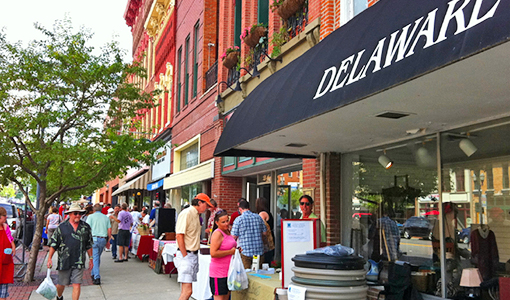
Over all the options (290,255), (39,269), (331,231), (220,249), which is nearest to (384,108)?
(290,255)

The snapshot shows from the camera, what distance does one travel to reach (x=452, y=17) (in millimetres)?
3332

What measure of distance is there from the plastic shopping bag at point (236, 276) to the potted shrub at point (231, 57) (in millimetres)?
8029

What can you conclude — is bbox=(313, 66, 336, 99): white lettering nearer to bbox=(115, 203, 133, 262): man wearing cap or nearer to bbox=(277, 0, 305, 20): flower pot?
bbox=(277, 0, 305, 20): flower pot

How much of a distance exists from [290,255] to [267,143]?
6.00ft

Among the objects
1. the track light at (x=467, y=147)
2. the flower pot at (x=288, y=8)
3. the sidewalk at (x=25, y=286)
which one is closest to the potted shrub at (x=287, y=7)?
the flower pot at (x=288, y=8)

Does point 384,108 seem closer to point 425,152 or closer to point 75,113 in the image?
point 425,152

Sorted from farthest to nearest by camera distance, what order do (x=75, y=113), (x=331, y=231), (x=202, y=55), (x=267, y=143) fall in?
(x=202, y=55) → (x=75, y=113) → (x=331, y=231) → (x=267, y=143)

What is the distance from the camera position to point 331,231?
799 centimetres

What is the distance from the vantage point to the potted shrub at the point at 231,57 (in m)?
13.2

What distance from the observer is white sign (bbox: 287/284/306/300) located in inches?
197

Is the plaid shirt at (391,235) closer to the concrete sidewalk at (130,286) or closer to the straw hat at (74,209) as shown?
the concrete sidewalk at (130,286)

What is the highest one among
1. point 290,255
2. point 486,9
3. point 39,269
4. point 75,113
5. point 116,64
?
point 116,64

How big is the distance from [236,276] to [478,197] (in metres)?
3.15

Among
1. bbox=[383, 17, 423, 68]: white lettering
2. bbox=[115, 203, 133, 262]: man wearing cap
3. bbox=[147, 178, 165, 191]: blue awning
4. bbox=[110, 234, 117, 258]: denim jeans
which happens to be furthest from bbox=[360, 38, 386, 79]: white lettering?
bbox=[147, 178, 165, 191]: blue awning
